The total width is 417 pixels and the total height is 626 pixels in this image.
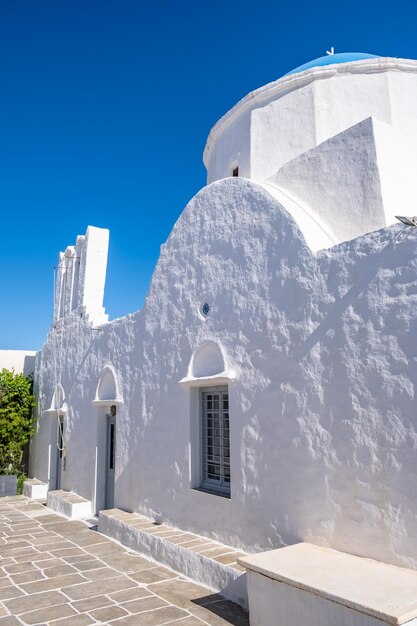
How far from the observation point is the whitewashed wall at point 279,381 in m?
3.87

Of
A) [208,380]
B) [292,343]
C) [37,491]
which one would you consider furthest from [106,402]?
[292,343]

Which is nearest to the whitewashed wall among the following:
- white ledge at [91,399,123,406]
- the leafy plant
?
white ledge at [91,399,123,406]

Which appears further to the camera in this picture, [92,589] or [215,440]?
[215,440]

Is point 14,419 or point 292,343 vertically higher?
point 292,343

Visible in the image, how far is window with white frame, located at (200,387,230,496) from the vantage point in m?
5.86

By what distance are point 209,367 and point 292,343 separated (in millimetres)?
1548

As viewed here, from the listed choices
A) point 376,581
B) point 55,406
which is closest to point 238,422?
point 376,581

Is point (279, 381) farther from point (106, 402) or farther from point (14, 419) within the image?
point (14, 419)

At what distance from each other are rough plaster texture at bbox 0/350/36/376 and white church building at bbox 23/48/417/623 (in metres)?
5.90

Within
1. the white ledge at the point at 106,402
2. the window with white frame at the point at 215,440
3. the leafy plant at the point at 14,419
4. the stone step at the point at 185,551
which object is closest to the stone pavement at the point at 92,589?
the stone step at the point at 185,551

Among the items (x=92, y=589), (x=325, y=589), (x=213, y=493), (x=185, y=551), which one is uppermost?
(x=213, y=493)

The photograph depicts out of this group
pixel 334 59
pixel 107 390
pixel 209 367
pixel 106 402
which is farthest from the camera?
pixel 107 390

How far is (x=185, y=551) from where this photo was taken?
5434mm

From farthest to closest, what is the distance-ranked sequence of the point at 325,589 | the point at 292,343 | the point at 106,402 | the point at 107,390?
the point at 107,390
the point at 106,402
the point at 292,343
the point at 325,589
